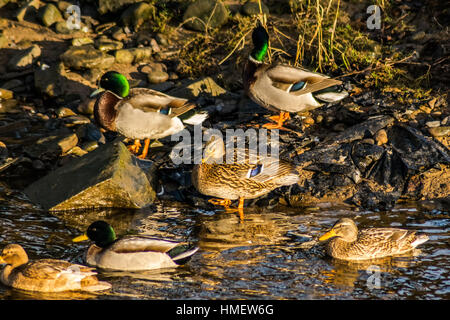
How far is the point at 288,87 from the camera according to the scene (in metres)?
8.05

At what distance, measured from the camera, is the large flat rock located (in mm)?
7215

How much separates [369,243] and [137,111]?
11.5ft

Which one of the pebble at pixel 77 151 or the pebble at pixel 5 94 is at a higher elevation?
the pebble at pixel 5 94

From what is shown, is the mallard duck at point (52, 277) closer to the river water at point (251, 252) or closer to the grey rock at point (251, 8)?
the river water at point (251, 252)

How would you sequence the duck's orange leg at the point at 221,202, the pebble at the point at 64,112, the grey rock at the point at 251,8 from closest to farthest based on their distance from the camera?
the duck's orange leg at the point at 221,202, the pebble at the point at 64,112, the grey rock at the point at 251,8

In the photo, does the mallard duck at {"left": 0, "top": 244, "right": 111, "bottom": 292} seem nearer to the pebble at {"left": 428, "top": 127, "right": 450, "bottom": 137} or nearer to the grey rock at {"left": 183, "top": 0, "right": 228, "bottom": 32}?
the pebble at {"left": 428, "top": 127, "right": 450, "bottom": 137}

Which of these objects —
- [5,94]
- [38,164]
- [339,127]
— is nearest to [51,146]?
[38,164]

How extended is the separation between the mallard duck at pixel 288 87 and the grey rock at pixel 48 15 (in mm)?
4589

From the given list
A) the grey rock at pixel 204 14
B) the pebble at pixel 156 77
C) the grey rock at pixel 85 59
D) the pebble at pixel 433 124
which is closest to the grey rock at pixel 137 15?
the grey rock at pixel 204 14

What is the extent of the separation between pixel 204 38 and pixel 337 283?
19.7ft

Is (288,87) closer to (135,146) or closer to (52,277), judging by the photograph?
(135,146)

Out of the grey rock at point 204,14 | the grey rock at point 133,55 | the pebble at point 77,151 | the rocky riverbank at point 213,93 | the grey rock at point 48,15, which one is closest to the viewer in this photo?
the rocky riverbank at point 213,93

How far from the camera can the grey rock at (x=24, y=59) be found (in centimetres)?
1045

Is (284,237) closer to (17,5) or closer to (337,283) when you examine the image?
(337,283)
